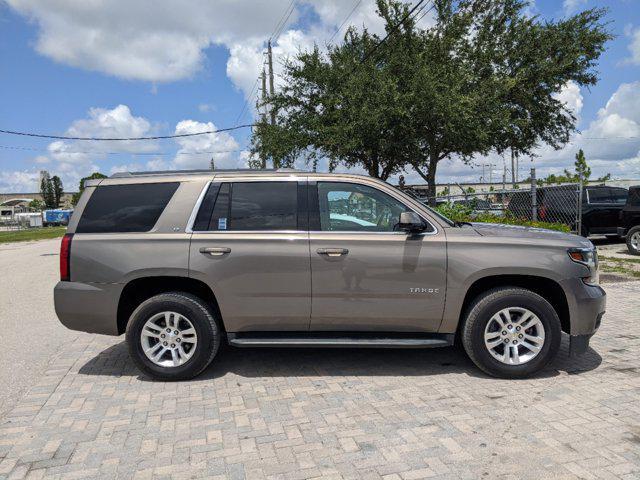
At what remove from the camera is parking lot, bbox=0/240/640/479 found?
3.15m

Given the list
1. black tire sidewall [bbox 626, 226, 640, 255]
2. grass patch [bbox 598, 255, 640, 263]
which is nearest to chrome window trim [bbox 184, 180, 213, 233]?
grass patch [bbox 598, 255, 640, 263]

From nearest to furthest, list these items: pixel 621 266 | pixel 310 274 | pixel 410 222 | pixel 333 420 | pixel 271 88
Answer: pixel 333 420 < pixel 410 222 < pixel 310 274 < pixel 621 266 < pixel 271 88

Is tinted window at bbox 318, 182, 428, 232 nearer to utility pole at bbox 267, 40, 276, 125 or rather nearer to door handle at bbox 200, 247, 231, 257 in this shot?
door handle at bbox 200, 247, 231, 257

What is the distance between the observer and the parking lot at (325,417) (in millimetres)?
3152

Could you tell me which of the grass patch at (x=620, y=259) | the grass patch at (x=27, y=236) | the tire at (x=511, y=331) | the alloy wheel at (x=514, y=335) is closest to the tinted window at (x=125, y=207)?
the tire at (x=511, y=331)

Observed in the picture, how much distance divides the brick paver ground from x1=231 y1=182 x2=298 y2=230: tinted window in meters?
1.41

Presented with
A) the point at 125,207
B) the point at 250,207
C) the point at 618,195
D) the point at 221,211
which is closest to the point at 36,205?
the point at 618,195

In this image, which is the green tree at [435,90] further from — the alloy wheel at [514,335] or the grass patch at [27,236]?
the grass patch at [27,236]

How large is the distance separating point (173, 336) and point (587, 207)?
13.5 meters

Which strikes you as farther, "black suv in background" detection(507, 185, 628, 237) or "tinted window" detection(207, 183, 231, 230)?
"black suv in background" detection(507, 185, 628, 237)

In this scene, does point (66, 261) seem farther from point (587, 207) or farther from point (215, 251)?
point (587, 207)

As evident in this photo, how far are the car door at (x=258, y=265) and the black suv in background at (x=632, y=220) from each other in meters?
11.0

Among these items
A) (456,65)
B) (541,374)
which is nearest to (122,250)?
(541,374)

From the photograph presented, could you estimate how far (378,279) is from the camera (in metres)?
4.44
